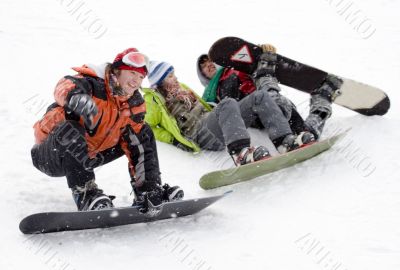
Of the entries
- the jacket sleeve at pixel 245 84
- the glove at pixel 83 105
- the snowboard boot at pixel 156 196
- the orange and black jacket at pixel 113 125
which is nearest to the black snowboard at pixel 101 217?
the snowboard boot at pixel 156 196

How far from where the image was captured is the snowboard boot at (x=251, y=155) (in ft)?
13.9

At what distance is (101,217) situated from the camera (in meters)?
3.28

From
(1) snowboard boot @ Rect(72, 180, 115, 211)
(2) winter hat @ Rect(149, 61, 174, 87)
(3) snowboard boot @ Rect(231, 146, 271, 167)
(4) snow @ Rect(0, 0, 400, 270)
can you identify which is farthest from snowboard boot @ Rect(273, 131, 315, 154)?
(1) snowboard boot @ Rect(72, 180, 115, 211)

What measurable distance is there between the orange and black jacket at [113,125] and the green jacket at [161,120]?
44.4 inches

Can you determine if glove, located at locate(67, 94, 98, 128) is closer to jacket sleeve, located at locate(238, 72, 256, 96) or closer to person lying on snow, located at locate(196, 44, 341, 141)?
person lying on snow, located at locate(196, 44, 341, 141)

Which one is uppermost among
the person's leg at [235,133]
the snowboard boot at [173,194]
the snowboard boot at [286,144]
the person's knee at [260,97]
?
the person's knee at [260,97]

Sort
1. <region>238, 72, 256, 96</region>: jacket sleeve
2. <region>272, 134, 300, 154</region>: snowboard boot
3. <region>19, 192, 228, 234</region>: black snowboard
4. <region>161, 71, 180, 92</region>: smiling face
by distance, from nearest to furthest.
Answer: <region>19, 192, 228, 234</region>: black snowboard, <region>272, 134, 300, 154</region>: snowboard boot, <region>161, 71, 180, 92</region>: smiling face, <region>238, 72, 256, 96</region>: jacket sleeve

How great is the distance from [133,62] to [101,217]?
41.3 inches

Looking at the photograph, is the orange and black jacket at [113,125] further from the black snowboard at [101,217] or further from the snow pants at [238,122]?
the snow pants at [238,122]

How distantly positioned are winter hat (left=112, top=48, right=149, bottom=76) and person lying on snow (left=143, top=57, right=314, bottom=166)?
1.06 m

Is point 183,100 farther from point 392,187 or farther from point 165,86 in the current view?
point 392,187

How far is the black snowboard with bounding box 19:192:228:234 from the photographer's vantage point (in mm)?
3142

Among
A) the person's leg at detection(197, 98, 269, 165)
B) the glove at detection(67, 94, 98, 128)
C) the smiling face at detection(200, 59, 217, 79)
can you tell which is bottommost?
the person's leg at detection(197, 98, 269, 165)

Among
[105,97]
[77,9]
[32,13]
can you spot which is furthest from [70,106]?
[77,9]
